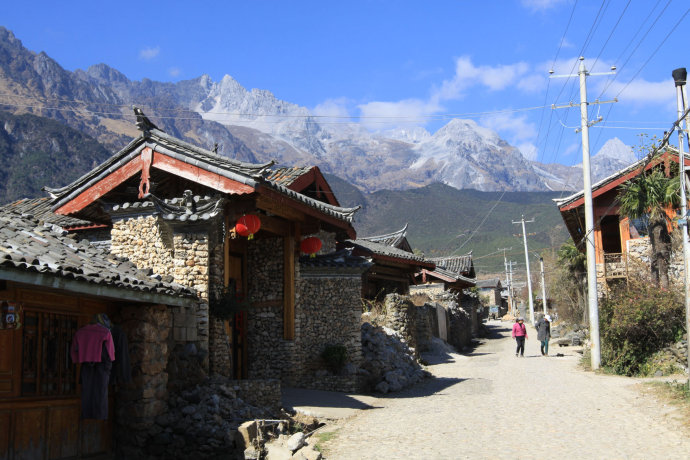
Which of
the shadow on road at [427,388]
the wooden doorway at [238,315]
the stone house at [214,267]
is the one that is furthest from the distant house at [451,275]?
the wooden doorway at [238,315]

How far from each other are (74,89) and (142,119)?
488 feet

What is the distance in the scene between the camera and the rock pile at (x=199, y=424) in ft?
30.7

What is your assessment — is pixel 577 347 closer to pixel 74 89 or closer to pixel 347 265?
pixel 347 265

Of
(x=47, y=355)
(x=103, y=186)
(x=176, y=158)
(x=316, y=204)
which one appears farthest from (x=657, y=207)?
(x=47, y=355)

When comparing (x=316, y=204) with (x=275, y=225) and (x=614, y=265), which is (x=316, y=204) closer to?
(x=275, y=225)

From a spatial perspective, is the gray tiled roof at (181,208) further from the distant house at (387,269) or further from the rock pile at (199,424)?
the distant house at (387,269)

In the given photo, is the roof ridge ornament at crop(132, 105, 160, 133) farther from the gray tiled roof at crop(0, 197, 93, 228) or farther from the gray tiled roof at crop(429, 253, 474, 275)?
the gray tiled roof at crop(429, 253, 474, 275)

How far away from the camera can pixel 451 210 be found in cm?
11319

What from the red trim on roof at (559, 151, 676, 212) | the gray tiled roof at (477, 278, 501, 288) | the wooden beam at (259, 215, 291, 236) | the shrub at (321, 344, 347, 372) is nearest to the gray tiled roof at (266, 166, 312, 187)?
the wooden beam at (259, 215, 291, 236)

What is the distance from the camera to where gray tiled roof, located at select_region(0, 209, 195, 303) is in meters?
7.18

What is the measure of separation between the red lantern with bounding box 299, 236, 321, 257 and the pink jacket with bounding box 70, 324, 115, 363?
25.2 feet

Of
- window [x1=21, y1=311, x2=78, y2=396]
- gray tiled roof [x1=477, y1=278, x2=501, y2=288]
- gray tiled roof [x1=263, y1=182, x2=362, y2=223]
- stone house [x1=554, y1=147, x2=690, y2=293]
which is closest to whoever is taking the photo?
window [x1=21, y1=311, x2=78, y2=396]

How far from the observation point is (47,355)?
8.48 metres

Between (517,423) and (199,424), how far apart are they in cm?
541
